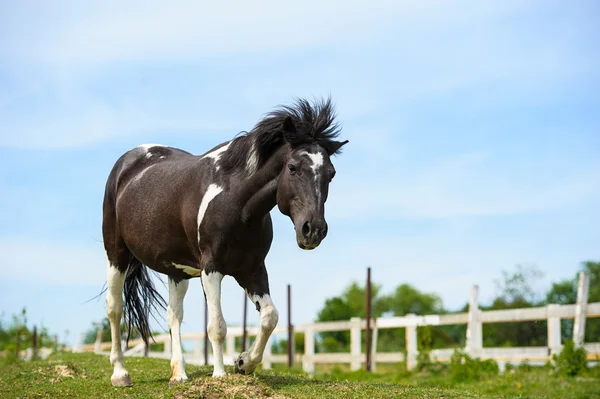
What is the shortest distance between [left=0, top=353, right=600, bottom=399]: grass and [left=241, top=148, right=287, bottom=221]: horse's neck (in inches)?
64.7

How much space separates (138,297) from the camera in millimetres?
9672

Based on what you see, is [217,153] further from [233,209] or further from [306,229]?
[306,229]

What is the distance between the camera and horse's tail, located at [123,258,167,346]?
9.58m

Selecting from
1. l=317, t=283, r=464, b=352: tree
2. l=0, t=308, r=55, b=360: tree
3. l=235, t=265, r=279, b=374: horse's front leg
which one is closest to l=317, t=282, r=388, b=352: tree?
l=317, t=283, r=464, b=352: tree

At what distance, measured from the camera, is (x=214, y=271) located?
281 inches

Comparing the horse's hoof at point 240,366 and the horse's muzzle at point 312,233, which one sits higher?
the horse's muzzle at point 312,233

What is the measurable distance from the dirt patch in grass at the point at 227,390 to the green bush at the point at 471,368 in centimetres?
897

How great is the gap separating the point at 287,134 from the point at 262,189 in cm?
63

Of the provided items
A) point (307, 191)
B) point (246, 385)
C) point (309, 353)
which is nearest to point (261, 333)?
point (246, 385)

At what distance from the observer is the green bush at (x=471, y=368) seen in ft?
47.6

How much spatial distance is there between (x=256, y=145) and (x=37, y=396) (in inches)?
151

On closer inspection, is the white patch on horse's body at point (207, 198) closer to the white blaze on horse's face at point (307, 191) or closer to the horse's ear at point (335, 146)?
the white blaze on horse's face at point (307, 191)

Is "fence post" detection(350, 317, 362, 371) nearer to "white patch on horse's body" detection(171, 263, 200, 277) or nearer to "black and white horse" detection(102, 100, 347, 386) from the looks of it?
"black and white horse" detection(102, 100, 347, 386)

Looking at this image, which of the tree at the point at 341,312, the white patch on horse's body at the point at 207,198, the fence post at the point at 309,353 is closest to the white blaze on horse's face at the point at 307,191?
the white patch on horse's body at the point at 207,198
